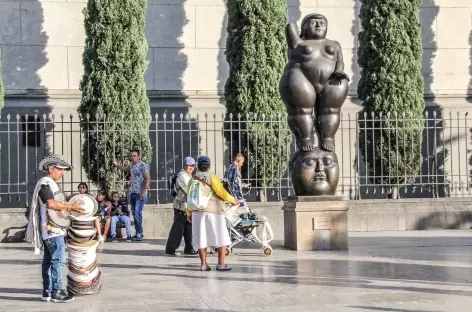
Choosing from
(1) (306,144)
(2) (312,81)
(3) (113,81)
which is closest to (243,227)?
(1) (306,144)

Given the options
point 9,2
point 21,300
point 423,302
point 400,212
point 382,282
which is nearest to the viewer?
point 423,302

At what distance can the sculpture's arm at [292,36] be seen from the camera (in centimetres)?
1423

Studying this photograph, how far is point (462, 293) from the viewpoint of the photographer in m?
9.84

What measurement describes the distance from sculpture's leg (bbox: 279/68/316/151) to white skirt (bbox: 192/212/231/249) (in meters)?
3.04

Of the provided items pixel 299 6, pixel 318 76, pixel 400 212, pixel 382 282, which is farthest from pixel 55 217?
pixel 299 6

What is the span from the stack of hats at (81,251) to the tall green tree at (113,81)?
8.49 meters

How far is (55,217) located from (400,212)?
35.6 feet

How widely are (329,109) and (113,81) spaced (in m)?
6.19

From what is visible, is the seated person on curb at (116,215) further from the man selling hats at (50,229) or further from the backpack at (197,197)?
the man selling hats at (50,229)

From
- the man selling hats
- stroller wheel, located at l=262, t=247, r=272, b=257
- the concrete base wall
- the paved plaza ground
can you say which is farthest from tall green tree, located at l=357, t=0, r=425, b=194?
the man selling hats

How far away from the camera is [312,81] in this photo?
1445 centimetres

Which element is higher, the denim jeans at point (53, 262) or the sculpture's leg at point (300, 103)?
the sculpture's leg at point (300, 103)

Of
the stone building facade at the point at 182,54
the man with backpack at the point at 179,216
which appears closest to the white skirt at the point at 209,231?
the man with backpack at the point at 179,216

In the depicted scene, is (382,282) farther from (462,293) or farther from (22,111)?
(22,111)
